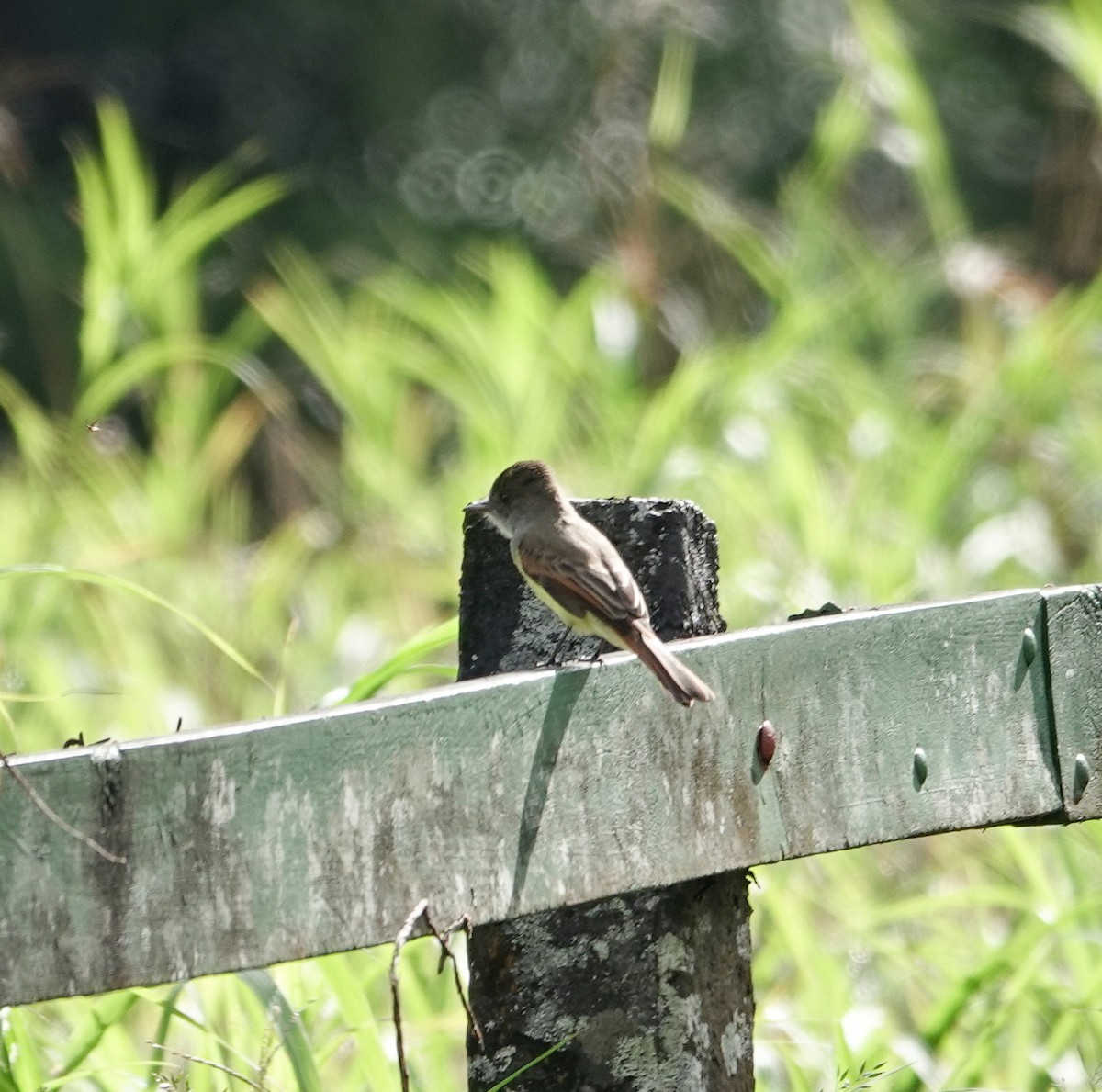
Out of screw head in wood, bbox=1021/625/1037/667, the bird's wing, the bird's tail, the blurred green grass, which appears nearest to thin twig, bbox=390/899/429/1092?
the bird's tail

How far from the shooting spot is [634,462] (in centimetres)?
443

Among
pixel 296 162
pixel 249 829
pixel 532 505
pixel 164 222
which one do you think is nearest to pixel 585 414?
pixel 164 222

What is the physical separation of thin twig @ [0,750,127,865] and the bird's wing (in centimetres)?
85

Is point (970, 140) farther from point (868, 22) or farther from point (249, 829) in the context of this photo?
point (249, 829)

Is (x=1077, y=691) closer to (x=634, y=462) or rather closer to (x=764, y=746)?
(x=764, y=746)

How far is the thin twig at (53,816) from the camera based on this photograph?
1627 millimetres

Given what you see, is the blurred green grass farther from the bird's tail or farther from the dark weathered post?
the bird's tail

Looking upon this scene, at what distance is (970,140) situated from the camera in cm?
1350

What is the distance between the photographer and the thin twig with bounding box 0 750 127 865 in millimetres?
1627

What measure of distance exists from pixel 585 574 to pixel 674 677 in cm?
59

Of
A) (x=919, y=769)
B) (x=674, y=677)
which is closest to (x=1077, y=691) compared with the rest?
(x=919, y=769)

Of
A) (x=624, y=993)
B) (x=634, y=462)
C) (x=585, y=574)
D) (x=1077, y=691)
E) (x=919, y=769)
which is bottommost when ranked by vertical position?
(x=624, y=993)

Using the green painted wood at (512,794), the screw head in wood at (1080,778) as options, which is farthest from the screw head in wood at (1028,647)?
the screw head in wood at (1080,778)

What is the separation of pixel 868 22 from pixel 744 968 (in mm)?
3358
